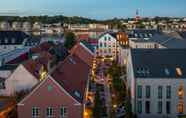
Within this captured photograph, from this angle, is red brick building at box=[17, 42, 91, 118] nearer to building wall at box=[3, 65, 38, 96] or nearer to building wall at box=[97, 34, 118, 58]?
building wall at box=[3, 65, 38, 96]

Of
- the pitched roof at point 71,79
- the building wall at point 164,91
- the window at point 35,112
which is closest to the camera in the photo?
the window at point 35,112

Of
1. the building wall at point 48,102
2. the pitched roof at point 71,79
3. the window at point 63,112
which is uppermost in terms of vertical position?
the pitched roof at point 71,79

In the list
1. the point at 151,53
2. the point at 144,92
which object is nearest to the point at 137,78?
the point at 144,92

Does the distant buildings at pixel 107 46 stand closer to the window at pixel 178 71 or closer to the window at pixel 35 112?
the window at pixel 178 71

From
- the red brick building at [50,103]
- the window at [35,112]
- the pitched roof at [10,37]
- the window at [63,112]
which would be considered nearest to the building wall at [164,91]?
the red brick building at [50,103]

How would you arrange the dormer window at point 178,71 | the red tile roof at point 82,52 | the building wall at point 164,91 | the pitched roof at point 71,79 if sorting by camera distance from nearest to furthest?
the pitched roof at point 71,79, the building wall at point 164,91, the dormer window at point 178,71, the red tile roof at point 82,52

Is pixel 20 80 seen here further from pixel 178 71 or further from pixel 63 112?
pixel 178 71
